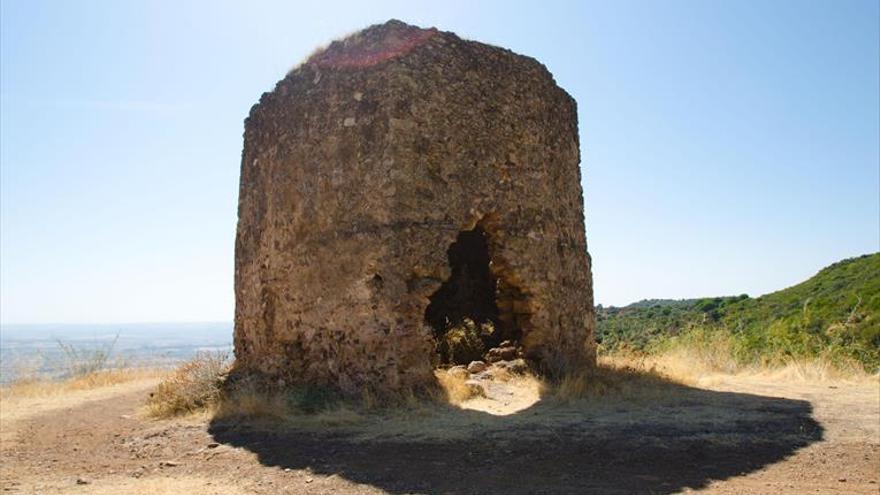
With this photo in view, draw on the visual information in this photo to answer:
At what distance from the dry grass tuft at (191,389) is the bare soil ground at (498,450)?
1.11ft

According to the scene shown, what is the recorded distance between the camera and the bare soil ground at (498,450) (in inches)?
172

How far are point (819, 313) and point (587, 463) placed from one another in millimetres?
17023

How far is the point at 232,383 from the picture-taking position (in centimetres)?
786

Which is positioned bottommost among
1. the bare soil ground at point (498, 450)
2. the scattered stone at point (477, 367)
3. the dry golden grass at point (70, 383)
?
the bare soil ground at point (498, 450)

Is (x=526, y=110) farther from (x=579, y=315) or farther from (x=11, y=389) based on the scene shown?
(x=11, y=389)

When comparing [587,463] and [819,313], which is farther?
[819,313]

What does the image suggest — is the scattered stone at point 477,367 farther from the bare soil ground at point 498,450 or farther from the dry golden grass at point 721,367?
the dry golden grass at point 721,367

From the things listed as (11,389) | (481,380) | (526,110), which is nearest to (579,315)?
(481,380)

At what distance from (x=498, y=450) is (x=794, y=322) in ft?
44.8

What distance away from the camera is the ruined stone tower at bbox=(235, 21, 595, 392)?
23.0ft

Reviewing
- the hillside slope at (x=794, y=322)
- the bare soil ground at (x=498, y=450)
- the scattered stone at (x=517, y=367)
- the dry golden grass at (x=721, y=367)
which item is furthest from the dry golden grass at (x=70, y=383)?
the hillside slope at (x=794, y=322)

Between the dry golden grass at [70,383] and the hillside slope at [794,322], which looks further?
the hillside slope at [794,322]

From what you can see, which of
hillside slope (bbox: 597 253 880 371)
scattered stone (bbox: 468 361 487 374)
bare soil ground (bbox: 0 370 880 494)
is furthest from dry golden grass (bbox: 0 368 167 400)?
hillside slope (bbox: 597 253 880 371)

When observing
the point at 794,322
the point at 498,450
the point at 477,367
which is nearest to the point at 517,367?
the point at 477,367
